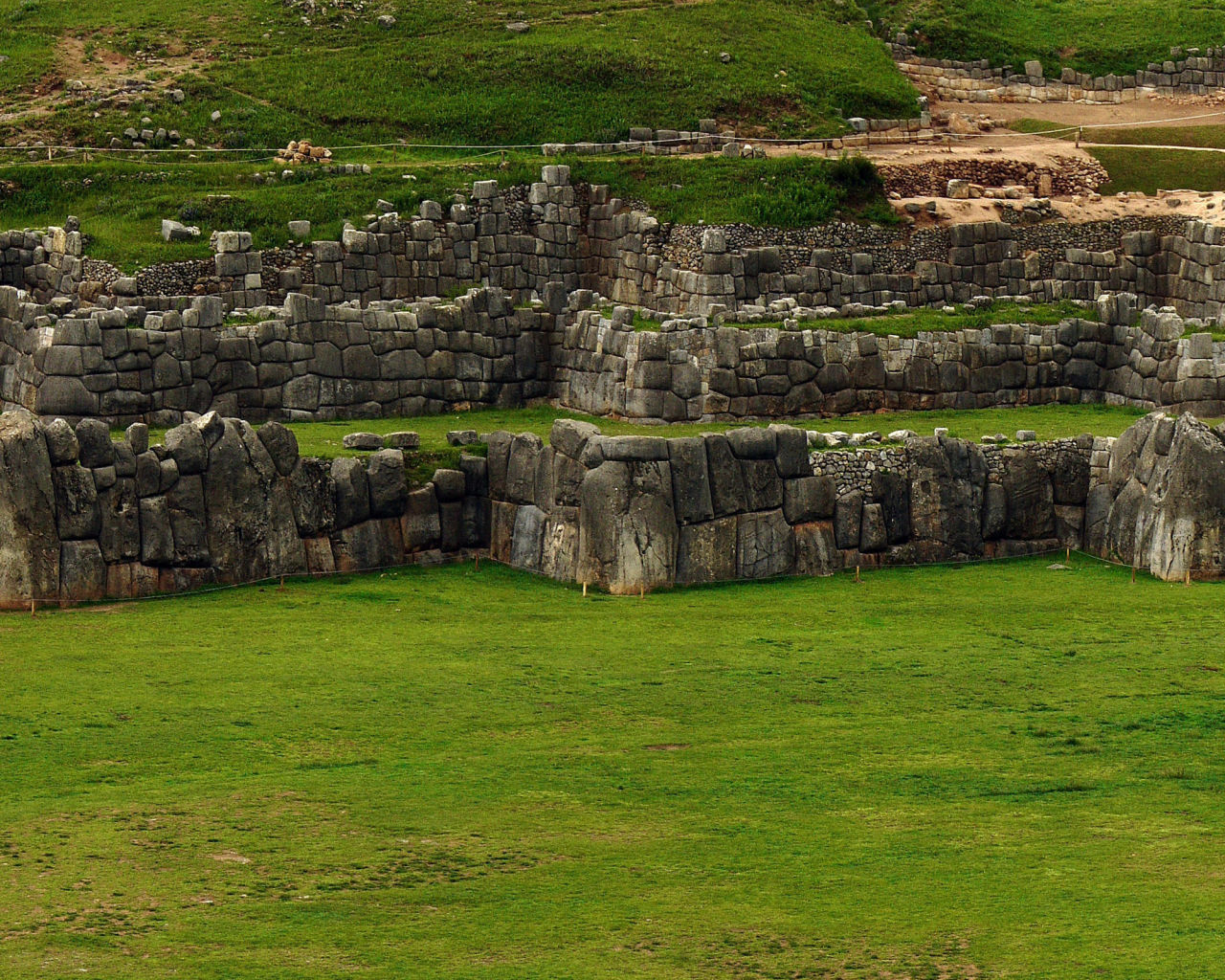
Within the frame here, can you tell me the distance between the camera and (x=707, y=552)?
31938 mm

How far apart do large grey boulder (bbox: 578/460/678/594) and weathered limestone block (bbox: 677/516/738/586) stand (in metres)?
0.26

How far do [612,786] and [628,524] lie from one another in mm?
9616

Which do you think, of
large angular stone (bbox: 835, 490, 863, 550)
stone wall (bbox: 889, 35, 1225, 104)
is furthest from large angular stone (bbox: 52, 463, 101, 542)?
stone wall (bbox: 889, 35, 1225, 104)

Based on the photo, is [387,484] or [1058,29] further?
[1058,29]

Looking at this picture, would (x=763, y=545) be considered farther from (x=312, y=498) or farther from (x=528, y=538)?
(x=312, y=498)

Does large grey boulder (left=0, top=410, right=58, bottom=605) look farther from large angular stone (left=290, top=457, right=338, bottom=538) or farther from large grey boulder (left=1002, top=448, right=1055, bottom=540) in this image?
large grey boulder (left=1002, top=448, right=1055, bottom=540)

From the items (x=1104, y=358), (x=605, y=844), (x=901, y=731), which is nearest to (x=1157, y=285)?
(x=1104, y=358)

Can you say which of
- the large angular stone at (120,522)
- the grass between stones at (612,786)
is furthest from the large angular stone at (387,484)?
the large angular stone at (120,522)

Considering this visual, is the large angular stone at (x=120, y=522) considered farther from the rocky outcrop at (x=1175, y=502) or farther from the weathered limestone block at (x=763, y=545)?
the rocky outcrop at (x=1175, y=502)

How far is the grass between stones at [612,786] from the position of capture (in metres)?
18.1

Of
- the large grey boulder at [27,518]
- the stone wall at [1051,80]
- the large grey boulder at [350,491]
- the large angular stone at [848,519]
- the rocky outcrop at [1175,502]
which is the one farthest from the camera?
the stone wall at [1051,80]

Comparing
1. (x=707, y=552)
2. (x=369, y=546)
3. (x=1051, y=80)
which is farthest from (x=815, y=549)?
(x=1051, y=80)

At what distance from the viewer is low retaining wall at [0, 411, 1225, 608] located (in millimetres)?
29859

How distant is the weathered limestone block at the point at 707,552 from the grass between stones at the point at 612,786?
1.08 metres
